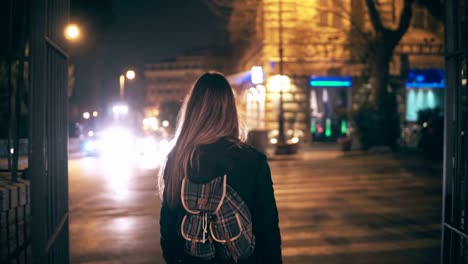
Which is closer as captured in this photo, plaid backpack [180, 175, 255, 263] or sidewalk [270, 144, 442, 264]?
plaid backpack [180, 175, 255, 263]

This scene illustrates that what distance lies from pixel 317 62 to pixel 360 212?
23489 millimetres

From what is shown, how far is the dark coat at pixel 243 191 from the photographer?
2.63 m

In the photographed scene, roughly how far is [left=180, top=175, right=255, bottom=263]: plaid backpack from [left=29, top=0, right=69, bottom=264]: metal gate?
2.70 feet

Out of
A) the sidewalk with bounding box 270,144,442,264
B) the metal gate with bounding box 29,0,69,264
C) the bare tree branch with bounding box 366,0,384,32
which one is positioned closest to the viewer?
the metal gate with bounding box 29,0,69,264

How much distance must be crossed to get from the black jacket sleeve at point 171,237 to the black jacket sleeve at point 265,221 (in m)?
0.41

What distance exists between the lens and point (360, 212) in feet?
32.5

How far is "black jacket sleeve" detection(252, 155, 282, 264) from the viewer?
2.67 metres

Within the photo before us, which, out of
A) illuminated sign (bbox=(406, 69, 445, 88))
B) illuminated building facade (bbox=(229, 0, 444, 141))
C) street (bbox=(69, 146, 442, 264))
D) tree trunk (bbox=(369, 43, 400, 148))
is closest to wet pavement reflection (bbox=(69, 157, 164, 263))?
street (bbox=(69, 146, 442, 264))

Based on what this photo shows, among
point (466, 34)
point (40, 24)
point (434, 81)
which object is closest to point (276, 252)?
point (40, 24)

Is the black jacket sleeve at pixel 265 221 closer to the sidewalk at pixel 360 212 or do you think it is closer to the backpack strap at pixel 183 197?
the backpack strap at pixel 183 197

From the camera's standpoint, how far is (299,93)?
109 feet

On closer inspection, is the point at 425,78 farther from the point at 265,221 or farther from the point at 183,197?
the point at 183,197

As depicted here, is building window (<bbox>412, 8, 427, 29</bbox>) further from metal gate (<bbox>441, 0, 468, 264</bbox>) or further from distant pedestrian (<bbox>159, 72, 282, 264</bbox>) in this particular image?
distant pedestrian (<bbox>159, 72, 282, 264</bbox>)

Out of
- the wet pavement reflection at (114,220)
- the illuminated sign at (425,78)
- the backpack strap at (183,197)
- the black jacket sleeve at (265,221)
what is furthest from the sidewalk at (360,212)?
the illuminated sign at (425,78)
